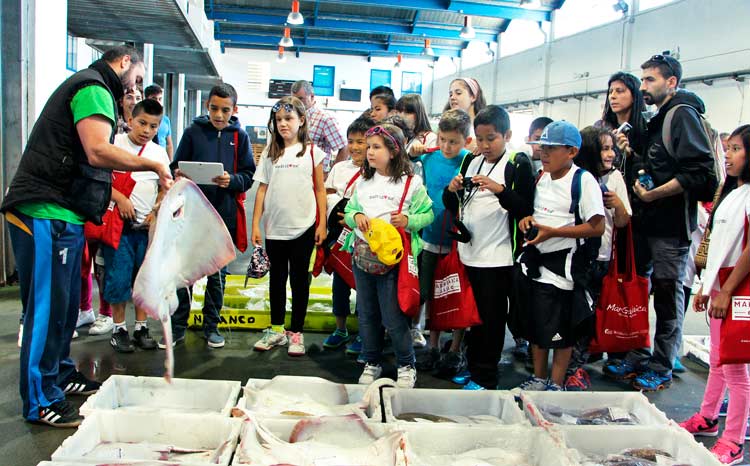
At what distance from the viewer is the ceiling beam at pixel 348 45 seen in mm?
19312

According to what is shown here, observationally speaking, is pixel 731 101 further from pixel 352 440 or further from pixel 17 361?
pixel 17 361

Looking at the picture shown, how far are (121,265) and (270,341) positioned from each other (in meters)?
0.99

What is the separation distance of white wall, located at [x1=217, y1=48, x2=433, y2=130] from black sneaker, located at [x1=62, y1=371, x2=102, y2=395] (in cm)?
1855

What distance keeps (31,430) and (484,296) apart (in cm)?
212

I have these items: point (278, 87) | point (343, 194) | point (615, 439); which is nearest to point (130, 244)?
point (343, 194)

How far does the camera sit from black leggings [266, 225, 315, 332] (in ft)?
11.1

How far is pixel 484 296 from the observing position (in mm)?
2885

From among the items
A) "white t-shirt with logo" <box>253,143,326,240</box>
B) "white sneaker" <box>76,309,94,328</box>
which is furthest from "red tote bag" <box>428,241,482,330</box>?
"white sneaker" <box>76,309,94,328</box>

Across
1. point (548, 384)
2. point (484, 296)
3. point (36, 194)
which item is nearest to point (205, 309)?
point (36, 194)

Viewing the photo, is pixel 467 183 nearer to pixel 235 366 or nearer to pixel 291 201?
pixel 291 201

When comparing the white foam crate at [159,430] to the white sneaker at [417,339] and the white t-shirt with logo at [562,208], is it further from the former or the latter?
the white sneaker at [417,339]

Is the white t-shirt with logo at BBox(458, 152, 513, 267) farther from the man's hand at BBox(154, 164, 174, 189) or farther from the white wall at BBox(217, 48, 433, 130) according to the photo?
the white wall at BBox(217, 48, 433, 130)

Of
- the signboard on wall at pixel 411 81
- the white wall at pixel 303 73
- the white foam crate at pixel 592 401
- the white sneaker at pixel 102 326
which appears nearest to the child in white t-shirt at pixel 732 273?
the white foam crate at pixel 592 401

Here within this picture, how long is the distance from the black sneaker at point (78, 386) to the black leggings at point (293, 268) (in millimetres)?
1097
